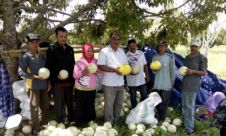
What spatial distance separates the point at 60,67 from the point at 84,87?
1.62 ft

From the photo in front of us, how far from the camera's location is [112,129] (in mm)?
5426

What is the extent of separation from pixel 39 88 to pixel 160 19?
8.26 feet

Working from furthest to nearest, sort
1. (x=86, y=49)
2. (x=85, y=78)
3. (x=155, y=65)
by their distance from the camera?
(x=155, y=65), (x=85, y=78), (x=86, y=49)

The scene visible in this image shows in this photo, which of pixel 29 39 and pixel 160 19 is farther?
pixel 160 19

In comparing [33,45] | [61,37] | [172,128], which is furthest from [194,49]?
[33,45]

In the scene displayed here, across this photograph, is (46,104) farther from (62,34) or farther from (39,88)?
(62,34)

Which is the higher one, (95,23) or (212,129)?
(95,23)

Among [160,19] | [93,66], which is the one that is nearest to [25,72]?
[93,66]

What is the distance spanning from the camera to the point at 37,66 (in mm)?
5387

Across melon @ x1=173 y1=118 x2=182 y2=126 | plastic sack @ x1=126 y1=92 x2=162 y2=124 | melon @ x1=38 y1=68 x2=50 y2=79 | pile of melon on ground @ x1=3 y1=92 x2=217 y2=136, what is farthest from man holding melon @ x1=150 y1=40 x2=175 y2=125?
melon @ x1=38 y1=68 x2=50 y2=79

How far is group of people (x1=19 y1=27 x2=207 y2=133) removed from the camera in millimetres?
5445

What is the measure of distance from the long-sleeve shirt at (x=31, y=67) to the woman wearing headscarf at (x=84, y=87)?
524 millimetres

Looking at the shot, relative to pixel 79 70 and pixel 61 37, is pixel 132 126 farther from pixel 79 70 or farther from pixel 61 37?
pixel 61 37

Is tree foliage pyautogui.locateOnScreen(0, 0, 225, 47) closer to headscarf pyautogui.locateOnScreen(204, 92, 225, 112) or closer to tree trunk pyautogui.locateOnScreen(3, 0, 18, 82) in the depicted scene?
tree trunk pyautogui.locateOnScreen(3, 0, 18, 82)
